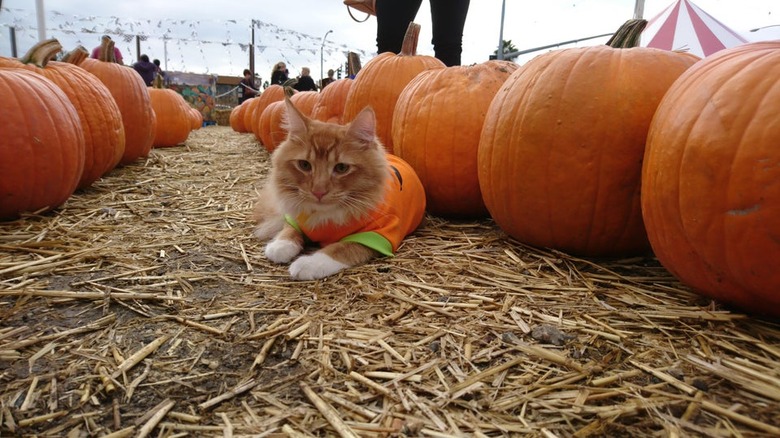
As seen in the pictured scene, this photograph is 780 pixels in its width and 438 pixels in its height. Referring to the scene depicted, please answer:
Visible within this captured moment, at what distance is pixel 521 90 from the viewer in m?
2.17

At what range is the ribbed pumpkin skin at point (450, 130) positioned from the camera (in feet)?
8.95

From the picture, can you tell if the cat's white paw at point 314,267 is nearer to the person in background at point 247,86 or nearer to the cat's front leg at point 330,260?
the cat's front leg at point 330,260

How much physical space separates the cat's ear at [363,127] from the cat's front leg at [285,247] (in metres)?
0.63

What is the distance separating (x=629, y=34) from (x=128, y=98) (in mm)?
4650

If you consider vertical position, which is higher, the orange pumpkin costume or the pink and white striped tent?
the pink and white striped tent

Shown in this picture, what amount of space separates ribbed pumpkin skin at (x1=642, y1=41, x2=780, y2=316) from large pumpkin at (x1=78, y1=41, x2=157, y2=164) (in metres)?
4.79

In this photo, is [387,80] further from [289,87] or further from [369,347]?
[289,87]

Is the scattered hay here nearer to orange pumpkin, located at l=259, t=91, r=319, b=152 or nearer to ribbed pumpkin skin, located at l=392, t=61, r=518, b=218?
ribbed pumpkin skin, located at l=392, t=61, r=518, b=218

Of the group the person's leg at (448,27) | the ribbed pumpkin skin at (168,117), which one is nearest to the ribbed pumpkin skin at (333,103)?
the person's leg at (448,27)

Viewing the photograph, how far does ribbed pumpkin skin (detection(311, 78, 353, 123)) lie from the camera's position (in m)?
4.81

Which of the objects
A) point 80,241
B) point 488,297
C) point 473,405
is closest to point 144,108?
point 80,241

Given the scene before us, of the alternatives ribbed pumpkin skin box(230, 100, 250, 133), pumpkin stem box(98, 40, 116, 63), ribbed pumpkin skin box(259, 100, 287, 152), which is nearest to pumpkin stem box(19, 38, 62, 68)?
pumpkin stem box(98, 40, 116, 63)

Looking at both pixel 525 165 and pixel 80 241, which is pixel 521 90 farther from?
pixel 80 241

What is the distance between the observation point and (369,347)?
1.34 metres
